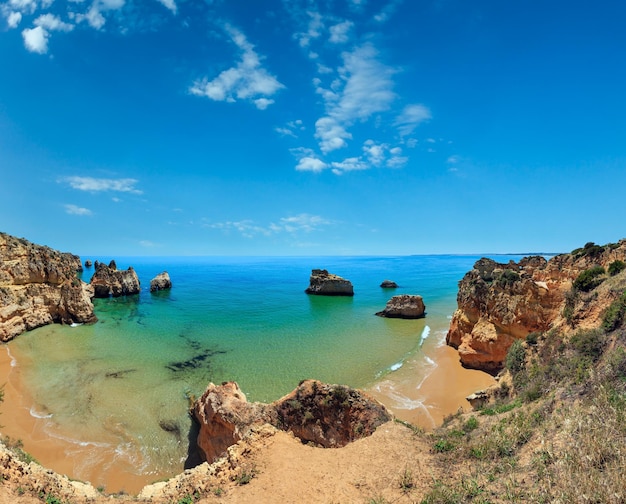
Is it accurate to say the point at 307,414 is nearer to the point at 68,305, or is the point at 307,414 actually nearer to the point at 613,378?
the point at 613,378

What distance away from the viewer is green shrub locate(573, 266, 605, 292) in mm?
15484

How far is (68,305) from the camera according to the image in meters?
36.7

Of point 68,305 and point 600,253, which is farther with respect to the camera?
point 68,305

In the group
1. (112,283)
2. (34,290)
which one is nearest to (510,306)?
(34,290)

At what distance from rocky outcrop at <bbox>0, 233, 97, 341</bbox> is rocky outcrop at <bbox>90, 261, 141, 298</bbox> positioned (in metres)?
21.8

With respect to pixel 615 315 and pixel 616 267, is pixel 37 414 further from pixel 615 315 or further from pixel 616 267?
pixel 616 267

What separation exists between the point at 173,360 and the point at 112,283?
41724mm

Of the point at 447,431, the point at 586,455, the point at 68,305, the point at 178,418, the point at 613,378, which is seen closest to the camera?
the point at 586,455

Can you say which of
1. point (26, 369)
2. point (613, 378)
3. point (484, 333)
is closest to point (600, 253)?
point (484, 333)

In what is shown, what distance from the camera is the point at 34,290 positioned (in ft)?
112

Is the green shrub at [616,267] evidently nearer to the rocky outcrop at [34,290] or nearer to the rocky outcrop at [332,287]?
the rocky outcrop at [34,290]

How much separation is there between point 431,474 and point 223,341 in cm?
2776

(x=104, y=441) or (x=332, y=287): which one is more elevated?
(x=332, y=287)

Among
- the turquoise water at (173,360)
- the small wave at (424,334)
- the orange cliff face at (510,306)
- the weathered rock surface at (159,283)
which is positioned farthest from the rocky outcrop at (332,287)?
the orange cliff face at (510,306)
